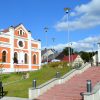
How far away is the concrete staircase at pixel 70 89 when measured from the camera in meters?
22.0

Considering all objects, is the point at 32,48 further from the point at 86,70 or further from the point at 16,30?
the point at 86,70

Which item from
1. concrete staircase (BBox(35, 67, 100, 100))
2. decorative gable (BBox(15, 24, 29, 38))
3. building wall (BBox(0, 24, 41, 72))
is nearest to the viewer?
concrete staircase (BBox(35, 67, 100, 100))

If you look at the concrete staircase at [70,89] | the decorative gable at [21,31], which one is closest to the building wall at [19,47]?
the decorative gable at [21,31]

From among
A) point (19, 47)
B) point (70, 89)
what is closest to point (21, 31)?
point (19, 47)

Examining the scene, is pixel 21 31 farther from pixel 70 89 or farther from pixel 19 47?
pixel 70 89

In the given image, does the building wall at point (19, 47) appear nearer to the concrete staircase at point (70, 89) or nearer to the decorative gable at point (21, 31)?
the decorative gable at point (21, 31)

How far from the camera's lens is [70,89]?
78.1 feet

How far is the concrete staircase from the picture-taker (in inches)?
867

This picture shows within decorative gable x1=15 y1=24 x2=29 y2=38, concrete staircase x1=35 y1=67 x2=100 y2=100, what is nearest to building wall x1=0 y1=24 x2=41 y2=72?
decorative gable x1=15 y1=24 x2=29 y2=38

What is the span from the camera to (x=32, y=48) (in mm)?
51500

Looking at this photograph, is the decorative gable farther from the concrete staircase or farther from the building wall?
the concrete staircase

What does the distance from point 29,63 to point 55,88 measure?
84.4ft

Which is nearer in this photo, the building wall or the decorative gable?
the building wall

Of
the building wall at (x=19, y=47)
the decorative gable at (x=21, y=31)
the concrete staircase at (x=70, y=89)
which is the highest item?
the decorative gable at (x=21, y=31)
